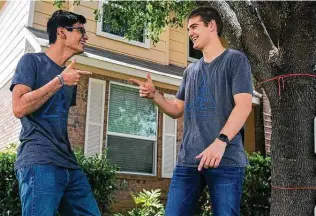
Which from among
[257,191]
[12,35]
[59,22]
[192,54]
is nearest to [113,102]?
[12,35]

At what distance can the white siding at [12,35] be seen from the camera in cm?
891

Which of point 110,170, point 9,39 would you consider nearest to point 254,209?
point 110,170

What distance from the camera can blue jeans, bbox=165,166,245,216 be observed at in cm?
251

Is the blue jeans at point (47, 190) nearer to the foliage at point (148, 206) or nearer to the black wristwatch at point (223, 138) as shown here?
the black wristwatch at point (223, 138)

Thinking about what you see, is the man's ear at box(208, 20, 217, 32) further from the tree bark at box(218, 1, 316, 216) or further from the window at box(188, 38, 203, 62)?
the window at box(188, 38, 203, 62)

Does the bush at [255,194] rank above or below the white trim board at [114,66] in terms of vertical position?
below

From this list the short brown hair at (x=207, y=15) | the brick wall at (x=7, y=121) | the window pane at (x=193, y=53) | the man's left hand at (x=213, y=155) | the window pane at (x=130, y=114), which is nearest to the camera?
the man's left hand at (x=213, y=155)

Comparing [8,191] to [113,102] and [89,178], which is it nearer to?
[89,178]

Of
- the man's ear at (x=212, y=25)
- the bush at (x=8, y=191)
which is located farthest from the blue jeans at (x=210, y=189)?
the bush at (x=8, y=191)

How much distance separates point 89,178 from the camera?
6223 millimetres

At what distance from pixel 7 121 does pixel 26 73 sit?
22.0 ft

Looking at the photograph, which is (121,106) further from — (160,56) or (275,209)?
(275,209)

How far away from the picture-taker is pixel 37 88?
2658mm

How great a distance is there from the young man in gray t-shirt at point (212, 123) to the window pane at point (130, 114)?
5626 mm
